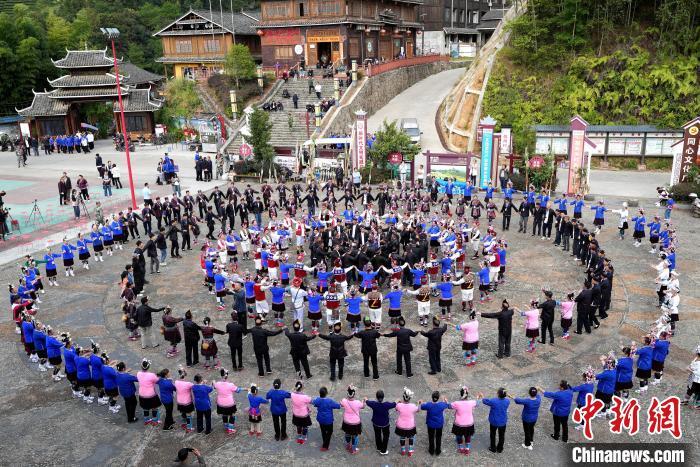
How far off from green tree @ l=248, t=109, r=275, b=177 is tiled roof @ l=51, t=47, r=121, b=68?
2271 centimetres

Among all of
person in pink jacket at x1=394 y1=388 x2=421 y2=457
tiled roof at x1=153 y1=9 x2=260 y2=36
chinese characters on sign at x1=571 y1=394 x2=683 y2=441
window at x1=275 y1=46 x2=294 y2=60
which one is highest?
tiled roof at x1=153 y1=9 x2=260 y2=36

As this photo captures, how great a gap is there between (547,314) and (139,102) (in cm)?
4759

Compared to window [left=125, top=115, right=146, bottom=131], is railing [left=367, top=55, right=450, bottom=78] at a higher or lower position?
higher

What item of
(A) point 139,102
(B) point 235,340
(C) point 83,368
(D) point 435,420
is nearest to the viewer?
(D) point 435,420

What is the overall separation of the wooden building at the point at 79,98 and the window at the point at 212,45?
1210cm

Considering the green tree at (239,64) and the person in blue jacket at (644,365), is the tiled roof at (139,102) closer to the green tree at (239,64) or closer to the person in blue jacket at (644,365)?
the green tree at (239,64)

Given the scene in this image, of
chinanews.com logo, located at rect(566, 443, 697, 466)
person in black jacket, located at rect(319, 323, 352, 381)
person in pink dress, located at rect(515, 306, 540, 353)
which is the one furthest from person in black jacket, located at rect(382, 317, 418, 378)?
chinanews.com logo, located at rect(566, 443, 697, 466)

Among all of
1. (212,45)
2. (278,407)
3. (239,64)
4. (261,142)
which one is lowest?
(278,407)

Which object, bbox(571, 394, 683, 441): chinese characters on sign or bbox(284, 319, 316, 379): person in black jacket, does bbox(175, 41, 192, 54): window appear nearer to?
bbox(284, 319, 316, 379): person in black jacket

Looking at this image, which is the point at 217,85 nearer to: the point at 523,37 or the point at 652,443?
the point at 523,37

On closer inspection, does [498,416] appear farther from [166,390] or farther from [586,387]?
[166,390]

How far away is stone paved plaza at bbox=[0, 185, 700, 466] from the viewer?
37.6 feet

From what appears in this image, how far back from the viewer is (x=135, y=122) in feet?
176

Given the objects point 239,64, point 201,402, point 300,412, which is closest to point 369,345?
point 300,412
